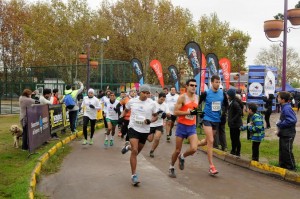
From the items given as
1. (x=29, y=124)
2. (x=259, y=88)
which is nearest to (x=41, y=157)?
(x=29, y=124)

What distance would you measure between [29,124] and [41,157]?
3.56 feet

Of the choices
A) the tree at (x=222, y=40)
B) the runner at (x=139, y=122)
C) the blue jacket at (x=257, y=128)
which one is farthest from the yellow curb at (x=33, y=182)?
the tree at (x=222, y=40)

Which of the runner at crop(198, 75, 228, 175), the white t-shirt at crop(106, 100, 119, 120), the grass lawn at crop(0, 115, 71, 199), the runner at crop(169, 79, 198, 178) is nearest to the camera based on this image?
the grass lawn at crop(0, 115, 71, 199)

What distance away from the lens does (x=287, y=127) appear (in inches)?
332

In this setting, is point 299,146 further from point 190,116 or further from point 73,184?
point 73,184

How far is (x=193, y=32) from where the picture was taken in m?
58.9

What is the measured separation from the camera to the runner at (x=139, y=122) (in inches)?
291

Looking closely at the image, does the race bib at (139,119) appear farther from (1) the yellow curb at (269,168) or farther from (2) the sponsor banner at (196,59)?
(2) the sponsor banner at (196,59)

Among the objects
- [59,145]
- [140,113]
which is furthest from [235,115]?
[59,145]

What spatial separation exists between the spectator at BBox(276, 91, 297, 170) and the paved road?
2.15 ft

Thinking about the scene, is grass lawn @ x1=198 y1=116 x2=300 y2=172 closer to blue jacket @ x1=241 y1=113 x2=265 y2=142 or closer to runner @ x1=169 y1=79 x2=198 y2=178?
blue jacket @ x1=241 y1=113 x2=265 y2=142

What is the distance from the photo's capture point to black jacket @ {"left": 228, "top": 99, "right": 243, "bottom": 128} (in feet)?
33.3


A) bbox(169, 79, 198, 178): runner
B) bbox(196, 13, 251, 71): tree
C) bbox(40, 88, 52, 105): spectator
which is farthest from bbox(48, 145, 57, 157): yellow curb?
bbox(196, 13, 251, 71): tree

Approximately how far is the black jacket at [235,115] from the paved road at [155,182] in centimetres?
103
